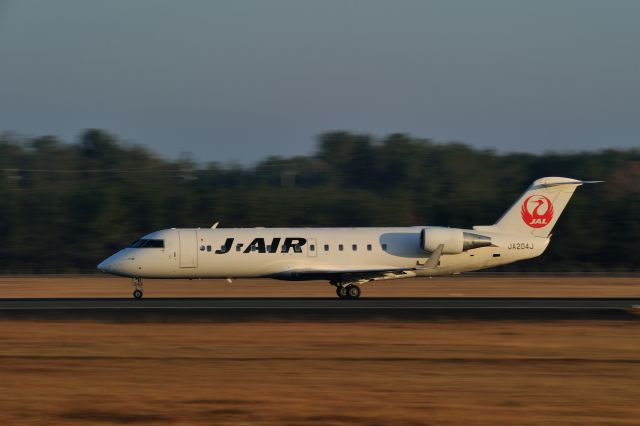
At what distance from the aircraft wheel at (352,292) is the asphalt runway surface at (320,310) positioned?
170 centimetres

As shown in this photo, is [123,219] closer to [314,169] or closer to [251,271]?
[251,271]

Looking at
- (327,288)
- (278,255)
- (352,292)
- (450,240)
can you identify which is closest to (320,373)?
(352,292)

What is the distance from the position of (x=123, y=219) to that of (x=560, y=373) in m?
63.6

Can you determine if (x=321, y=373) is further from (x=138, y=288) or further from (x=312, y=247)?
(x=138, y=288)

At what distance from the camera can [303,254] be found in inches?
1417

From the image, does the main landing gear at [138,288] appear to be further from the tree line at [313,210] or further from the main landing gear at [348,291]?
the tree line at [313,210]

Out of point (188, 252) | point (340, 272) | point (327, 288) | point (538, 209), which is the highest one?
point (538, 209)

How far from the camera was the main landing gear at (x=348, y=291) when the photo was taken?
3553cm

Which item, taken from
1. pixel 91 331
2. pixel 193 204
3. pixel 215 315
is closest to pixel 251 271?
pixel 215 315

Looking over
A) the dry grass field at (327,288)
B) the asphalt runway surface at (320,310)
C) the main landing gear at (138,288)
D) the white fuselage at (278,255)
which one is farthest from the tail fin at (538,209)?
the main landing gear at (138,288)

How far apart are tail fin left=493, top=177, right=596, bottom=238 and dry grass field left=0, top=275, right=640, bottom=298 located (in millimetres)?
3118

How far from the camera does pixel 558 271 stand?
68812 millimetres

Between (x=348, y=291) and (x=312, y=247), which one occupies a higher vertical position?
(x=312, y=247)

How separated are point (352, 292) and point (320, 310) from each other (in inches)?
275
